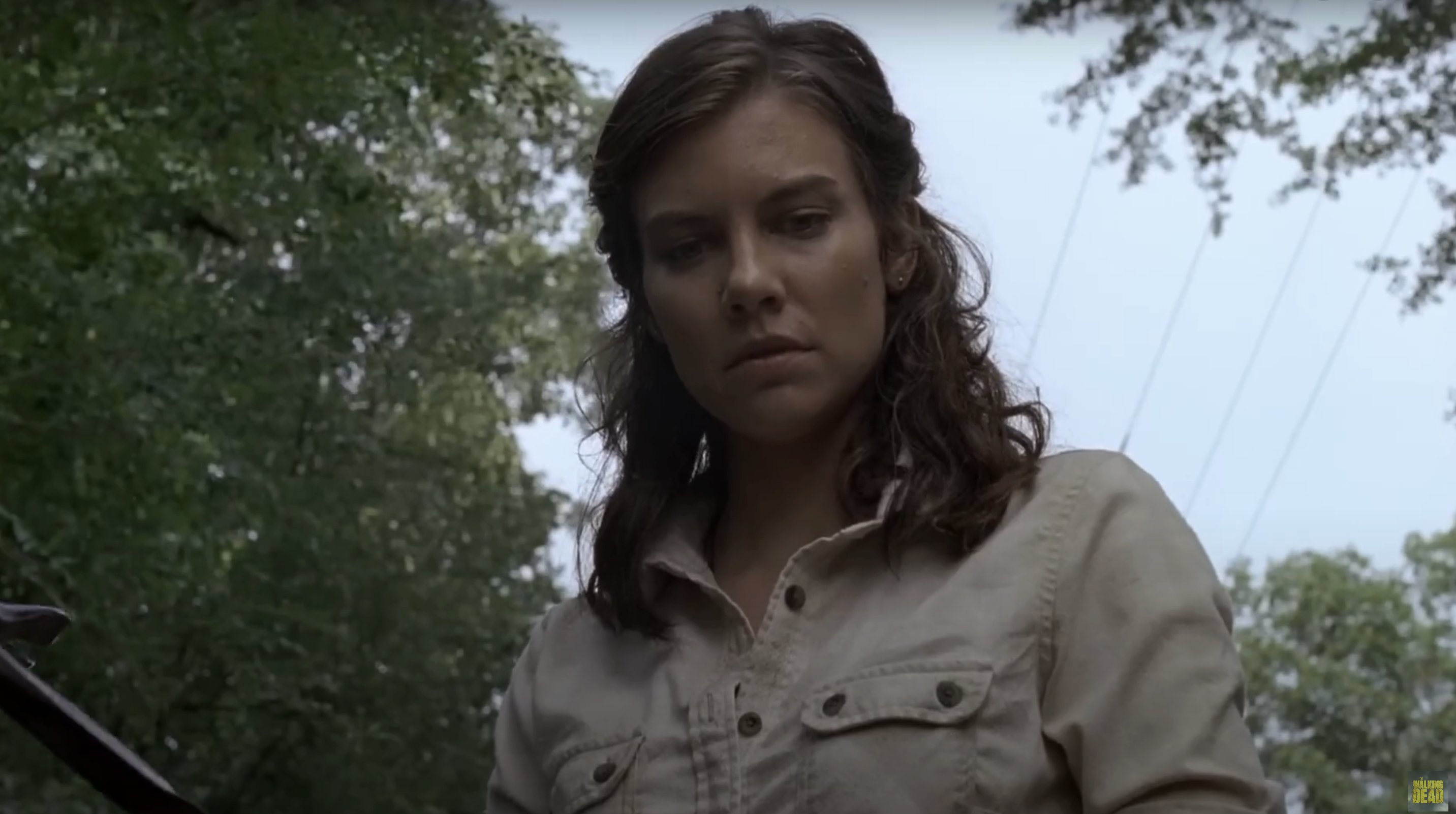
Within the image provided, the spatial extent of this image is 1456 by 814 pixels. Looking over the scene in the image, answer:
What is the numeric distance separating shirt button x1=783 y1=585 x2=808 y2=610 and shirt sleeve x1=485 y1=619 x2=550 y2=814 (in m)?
0.14

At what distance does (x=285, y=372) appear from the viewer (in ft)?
5.91

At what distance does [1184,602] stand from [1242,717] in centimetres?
5

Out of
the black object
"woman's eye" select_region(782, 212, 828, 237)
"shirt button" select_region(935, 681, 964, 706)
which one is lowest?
the black object

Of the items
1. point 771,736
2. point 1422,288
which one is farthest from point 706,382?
point 1422,288

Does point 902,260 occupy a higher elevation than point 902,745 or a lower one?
higher

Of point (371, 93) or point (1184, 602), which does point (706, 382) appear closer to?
point (1184, 602)

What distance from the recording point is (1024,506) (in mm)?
698

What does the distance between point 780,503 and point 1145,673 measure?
0.69ft

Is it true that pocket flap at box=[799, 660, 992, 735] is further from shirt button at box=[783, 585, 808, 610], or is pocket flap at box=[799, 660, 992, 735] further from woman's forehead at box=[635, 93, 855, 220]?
woman's forehead at box=[635, 93, 855, 220]

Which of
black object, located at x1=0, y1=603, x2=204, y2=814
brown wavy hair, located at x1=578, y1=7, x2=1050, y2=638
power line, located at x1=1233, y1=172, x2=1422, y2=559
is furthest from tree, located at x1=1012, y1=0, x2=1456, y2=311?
black object, located at x1=0, y1=603, x2=204, y2=814

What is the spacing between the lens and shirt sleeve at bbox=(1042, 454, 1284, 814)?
0.61 metres

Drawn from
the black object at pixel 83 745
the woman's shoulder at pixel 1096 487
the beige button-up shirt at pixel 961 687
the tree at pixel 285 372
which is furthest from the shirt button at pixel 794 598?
the tree at pixel 285 372

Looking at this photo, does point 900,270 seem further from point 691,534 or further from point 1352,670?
point 1352,670

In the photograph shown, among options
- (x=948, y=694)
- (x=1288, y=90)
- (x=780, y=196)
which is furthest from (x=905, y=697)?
(x=1288, y=90)
